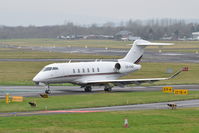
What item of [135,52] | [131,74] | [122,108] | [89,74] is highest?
[135,52]

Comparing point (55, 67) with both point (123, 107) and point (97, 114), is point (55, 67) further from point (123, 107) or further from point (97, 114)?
point (97, 114)

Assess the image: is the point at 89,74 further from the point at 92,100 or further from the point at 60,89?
the point at 92,100

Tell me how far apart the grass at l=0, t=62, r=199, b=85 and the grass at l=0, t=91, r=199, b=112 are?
15.7 meters

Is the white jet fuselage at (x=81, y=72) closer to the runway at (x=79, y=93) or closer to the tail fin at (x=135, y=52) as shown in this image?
the tail fin at (x=135, y=52)

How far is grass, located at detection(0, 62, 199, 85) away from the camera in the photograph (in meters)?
68.1

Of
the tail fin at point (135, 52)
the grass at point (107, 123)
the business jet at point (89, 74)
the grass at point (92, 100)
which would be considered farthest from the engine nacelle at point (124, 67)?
the grass at point (107, 123)

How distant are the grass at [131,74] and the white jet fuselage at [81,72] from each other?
9.16 m

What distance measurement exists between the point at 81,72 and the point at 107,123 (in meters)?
23.2

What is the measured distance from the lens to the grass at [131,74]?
68.1 m

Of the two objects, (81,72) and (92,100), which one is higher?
(81,72)

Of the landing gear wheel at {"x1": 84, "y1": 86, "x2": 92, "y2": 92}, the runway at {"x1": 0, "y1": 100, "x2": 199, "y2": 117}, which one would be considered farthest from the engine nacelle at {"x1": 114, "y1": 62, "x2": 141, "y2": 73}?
the runway at {"x1": 0, "y1": 100, "x2": 199, "y2": 117}

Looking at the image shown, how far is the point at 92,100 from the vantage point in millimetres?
46219

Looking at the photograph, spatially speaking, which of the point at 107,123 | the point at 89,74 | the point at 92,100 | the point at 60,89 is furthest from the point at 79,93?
the point at 107,123

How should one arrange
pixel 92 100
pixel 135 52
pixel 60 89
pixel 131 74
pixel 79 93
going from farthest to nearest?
pixel 131 74 < pixel 135 52 < pixel 60 89 < pixel 79 93 < pixel 92 100
